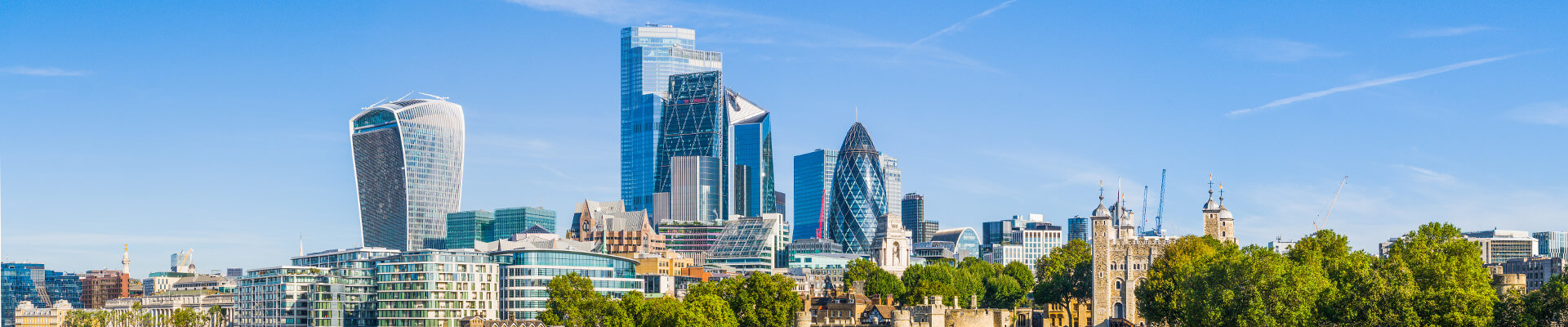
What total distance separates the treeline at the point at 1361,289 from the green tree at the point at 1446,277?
49mm

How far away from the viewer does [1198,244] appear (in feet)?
523

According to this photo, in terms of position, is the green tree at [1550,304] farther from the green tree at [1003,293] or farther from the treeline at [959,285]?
the green tree at [1003,293]

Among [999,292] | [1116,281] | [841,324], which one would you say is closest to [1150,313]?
[1116,281]

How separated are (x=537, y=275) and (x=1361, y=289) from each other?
102m

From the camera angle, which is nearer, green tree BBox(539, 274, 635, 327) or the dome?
green tree BBox(539, 274, 635, 327)

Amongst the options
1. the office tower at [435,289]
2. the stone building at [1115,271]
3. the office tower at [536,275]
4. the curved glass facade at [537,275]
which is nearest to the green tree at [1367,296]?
the stone building at [1115,271]

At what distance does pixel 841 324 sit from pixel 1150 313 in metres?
27.5

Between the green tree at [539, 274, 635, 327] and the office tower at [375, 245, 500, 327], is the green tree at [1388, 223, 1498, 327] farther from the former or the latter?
the office tower at [375, 245, 500, 327]

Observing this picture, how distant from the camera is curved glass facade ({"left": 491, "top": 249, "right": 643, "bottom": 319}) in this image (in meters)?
174

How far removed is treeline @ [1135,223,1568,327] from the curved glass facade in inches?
3057

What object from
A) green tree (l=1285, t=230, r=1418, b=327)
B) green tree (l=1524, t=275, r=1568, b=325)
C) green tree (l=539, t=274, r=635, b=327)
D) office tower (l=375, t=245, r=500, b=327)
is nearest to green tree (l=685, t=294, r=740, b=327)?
green tree (l=539, t=274, r=635, b=327)

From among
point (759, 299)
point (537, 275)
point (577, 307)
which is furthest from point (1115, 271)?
point (537, 275)

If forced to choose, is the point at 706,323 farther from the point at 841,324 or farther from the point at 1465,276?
the point at 1465,276

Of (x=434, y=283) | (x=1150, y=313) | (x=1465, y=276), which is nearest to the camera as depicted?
(x=1465, y=276)
